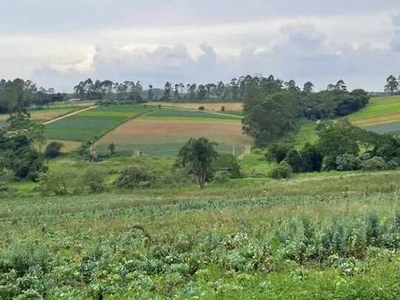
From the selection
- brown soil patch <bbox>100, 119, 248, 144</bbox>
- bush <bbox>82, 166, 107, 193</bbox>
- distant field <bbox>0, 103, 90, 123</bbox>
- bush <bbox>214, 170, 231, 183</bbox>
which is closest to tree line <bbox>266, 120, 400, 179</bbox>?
bush <bbox>214, 170, 231, 183</bbox>

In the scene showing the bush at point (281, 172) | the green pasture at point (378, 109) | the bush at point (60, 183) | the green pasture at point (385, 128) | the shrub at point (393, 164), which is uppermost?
the green pasture at point (378, 109)

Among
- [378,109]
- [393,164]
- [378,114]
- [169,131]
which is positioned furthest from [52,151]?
[378,109]

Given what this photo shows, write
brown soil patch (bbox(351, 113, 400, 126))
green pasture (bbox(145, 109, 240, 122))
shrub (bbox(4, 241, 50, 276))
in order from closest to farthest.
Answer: shrub (bbox(4, 241, 50, 276)) < brown soil patch (bbox(351, 113, 400, 126)) < green pasture (bbox(145, 109, 240, 122))

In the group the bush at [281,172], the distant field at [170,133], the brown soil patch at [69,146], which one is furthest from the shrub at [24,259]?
the brown soil patch at [69,146]

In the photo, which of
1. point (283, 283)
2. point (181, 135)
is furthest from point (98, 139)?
point (283, 283)

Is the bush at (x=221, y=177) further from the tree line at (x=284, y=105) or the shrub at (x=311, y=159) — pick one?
the tree line at (x=284, y=105)

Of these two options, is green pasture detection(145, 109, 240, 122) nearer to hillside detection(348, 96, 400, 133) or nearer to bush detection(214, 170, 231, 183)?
hillside detection(348, 96, 400, 133)

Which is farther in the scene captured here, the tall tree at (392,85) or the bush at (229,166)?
the tall tree at (392,85)

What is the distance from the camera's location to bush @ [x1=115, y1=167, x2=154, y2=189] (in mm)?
56722

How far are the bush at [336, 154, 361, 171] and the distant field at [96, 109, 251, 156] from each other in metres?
18.8

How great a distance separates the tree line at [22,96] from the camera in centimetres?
11075

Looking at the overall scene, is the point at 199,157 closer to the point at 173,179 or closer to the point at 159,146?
the point at 173,179

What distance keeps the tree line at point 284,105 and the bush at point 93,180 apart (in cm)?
3164

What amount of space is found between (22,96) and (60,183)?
212 feet
